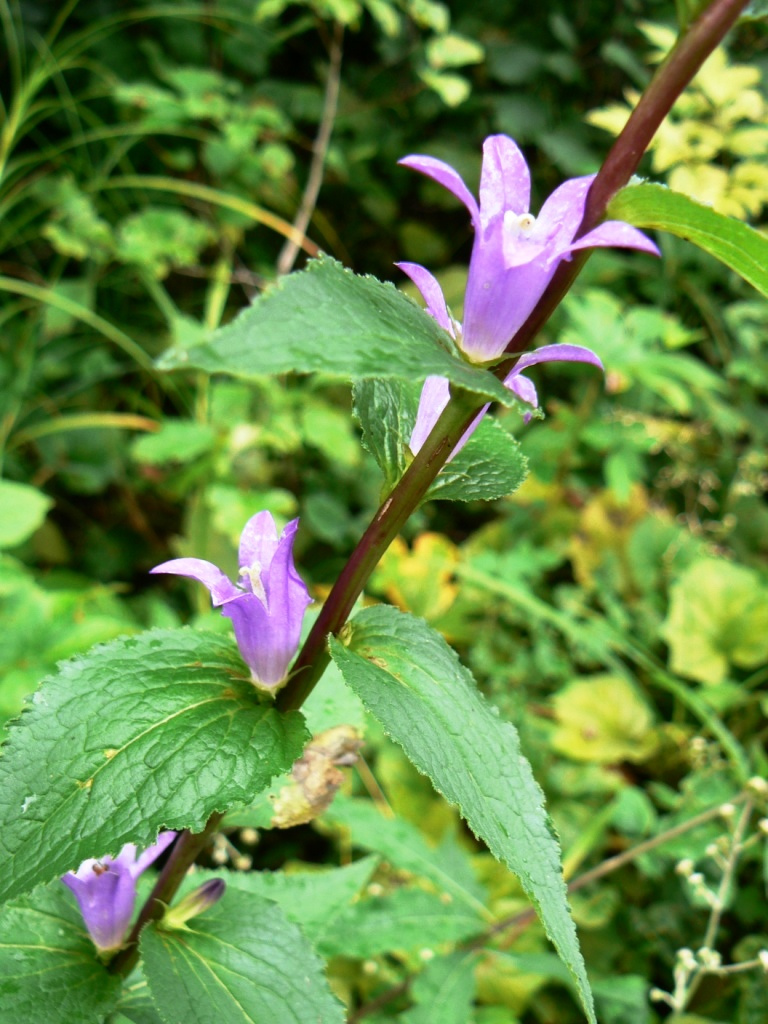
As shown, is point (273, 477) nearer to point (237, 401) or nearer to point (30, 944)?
point (237, 401)

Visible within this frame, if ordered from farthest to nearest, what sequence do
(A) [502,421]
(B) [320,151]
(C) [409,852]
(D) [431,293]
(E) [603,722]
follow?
(B) [320,151]
(A) [502,421]
(E) [603,722]
(C) [409,852]
(D) [431,293]

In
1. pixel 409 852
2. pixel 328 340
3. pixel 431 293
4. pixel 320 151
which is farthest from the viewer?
pixel 320 151

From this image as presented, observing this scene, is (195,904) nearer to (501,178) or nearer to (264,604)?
(264,604)

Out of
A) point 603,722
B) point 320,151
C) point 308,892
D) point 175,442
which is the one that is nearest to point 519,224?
point 308,892

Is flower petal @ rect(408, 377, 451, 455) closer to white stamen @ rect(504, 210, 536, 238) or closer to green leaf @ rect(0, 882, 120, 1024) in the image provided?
white stamen @ rect(504, 210, 536, 238)

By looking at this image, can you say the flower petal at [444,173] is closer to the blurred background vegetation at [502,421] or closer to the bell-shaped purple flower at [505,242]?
the bell-shaped purple flower at [505,242]
